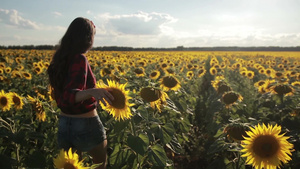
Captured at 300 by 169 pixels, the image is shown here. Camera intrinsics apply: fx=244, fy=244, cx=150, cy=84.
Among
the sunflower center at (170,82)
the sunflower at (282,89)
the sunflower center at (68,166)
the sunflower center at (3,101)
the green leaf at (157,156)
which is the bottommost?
the green leaf at (157,156)

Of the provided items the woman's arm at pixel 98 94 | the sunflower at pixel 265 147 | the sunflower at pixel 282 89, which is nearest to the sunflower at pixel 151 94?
the woman's arm at pixel 98 94

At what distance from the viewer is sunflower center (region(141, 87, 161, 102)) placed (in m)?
2.76

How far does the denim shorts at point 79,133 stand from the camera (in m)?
2.29

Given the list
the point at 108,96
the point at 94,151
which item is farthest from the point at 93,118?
the point at 108,96

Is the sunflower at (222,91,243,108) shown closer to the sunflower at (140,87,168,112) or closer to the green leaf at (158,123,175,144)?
the sunflower at (140,87,168,112)

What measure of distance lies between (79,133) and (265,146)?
165 cm

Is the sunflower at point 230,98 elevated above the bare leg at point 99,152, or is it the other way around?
the sunflower at point 230,98

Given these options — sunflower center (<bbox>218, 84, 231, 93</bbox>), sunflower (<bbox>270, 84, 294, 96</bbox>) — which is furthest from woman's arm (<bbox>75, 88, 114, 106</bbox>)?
sunflower (<bbox>270, 84, 294, 96</bbox>)

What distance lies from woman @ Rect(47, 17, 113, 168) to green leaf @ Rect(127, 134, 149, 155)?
31cm

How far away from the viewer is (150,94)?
2775 mm

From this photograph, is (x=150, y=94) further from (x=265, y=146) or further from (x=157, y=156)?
(x=265, y=146)

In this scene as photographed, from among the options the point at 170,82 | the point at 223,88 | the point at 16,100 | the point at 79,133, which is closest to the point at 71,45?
the point at 79,133

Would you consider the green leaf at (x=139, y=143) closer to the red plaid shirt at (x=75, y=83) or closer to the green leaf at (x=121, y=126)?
the green leaf at (x=121, y=126)

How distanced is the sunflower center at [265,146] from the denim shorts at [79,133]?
1447 mm
